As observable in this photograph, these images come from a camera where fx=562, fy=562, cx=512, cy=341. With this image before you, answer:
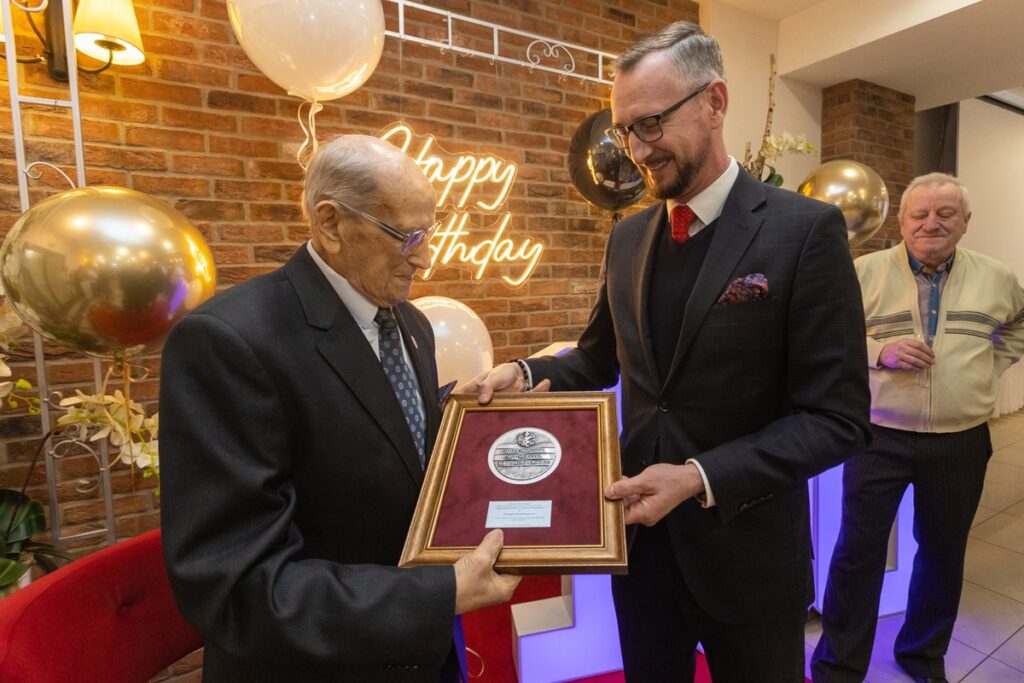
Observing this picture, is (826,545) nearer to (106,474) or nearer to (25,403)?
(106,474)

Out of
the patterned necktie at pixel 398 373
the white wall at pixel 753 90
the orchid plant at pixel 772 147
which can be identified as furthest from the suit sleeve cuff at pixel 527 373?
the white wall at pixel 753 90

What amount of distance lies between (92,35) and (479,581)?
8.13 feet

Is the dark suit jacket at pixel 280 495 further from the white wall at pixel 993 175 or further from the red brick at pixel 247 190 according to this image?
the white wall at pixel 993 175

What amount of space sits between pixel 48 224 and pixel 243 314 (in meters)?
1.04

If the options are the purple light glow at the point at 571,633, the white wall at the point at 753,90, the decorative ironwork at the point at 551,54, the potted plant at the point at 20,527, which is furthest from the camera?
the white wall at the point at 753,90

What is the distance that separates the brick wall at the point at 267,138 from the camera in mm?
2270

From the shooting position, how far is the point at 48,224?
150 cm

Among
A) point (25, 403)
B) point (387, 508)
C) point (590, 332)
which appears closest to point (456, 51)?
point (590, 332)

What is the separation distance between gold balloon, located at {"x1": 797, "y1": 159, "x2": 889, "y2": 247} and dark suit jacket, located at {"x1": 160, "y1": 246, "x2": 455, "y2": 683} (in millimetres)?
3288

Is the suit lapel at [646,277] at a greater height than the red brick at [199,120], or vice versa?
the red brick at [199,120]

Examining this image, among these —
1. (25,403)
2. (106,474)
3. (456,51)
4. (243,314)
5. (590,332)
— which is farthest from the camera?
(456,51)

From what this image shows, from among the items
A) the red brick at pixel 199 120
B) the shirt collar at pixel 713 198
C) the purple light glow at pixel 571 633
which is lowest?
the purple light glow at pixel 571 633

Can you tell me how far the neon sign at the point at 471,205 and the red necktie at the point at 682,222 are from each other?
1.75 metres

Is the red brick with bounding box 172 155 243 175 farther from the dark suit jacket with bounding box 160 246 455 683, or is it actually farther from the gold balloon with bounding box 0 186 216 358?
the dark suit jacket with bounding box 160 246 455 683
